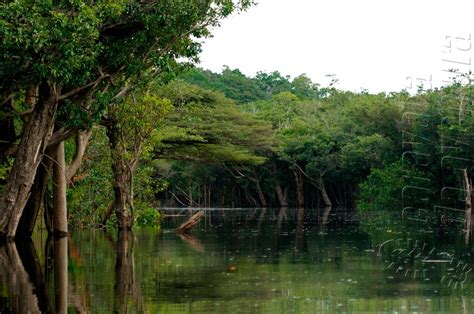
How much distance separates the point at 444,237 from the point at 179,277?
40.7ft

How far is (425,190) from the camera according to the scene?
54875mm

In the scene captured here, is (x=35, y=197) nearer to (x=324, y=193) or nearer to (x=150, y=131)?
(x=150, y=131)

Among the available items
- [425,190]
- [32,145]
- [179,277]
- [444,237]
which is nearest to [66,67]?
[32,145]

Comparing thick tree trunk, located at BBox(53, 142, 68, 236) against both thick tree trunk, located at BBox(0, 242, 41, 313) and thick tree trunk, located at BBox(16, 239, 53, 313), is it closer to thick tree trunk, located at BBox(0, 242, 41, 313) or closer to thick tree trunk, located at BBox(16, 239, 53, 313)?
thick tree trunk, located at BBox(16, 239, 53, 313)

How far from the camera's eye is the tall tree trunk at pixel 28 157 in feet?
65.5

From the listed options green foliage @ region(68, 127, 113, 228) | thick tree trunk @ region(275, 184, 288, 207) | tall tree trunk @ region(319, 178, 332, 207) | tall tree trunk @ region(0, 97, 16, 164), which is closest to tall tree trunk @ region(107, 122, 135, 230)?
green foliage @ region(68, 127, 113, 228)

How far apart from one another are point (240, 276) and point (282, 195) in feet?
199

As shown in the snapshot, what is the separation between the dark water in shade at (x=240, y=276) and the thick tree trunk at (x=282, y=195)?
162 ft

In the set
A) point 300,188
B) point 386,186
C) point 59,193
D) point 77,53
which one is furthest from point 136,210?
Result: point 300,188

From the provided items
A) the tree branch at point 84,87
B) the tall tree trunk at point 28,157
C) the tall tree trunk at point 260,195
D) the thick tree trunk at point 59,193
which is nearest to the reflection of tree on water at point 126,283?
the tall tree trunk at point 28,157

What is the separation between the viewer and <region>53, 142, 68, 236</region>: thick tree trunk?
25.3 meters

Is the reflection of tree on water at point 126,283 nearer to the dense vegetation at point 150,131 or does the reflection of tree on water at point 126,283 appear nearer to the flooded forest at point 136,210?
the flooded forest at point 136,210

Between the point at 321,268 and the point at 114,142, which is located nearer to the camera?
the point at 321,268

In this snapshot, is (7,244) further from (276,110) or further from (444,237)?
(276,110)
